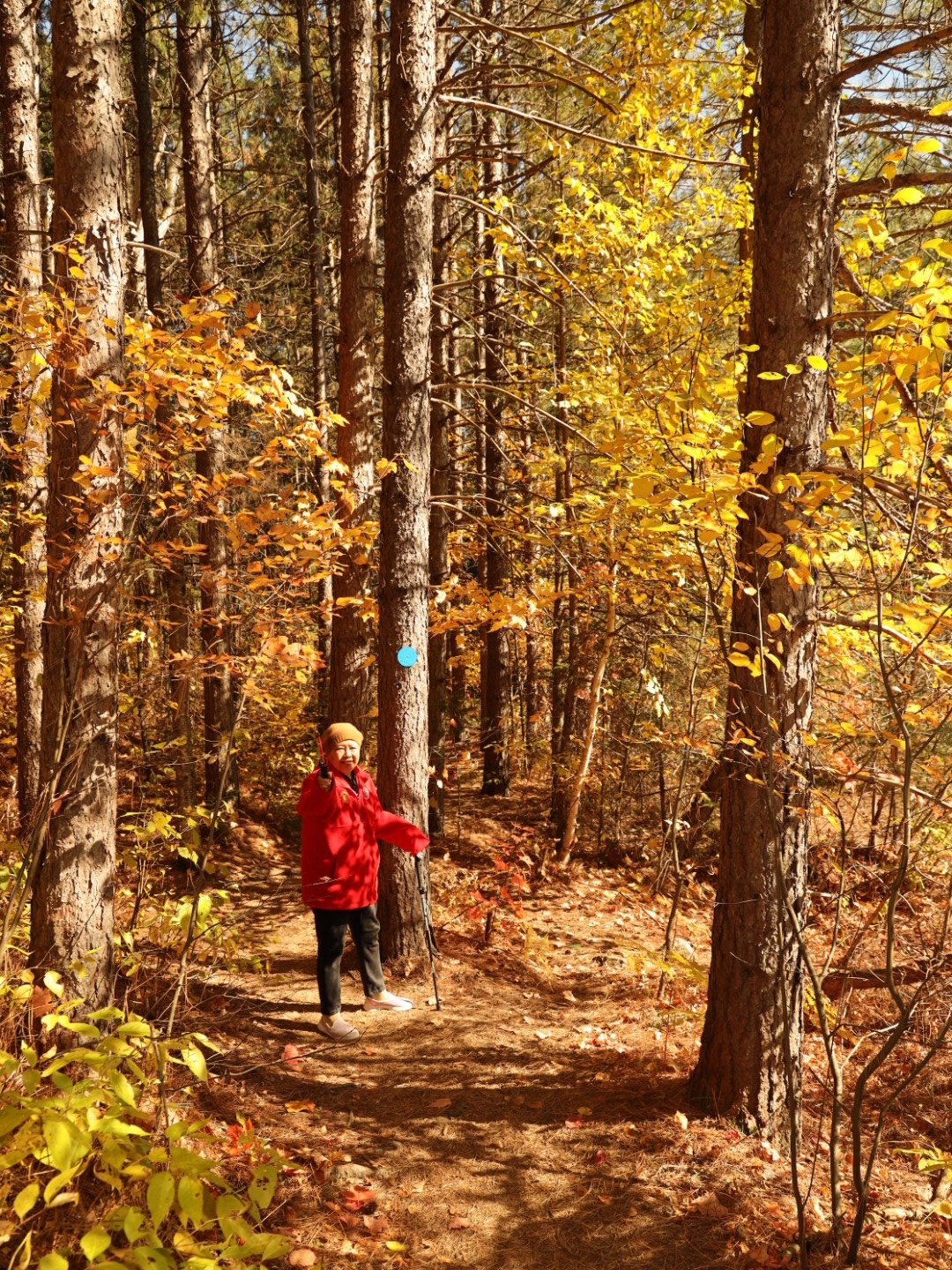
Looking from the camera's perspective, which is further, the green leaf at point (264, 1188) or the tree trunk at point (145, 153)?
the tree trunk at point (145, 153)

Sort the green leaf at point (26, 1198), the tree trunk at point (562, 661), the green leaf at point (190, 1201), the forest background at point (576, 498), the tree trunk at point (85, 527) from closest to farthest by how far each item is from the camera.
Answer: the green leaf at point (26, 1198), the green leaf at point (190, 1201), the forest background at point (576, 498), the tree trunk at point (85, 527), the tree trunk at point (562, 661)

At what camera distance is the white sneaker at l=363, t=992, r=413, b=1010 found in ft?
17.0

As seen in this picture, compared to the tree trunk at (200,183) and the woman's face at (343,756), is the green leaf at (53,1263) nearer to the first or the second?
the woman's face at (343,756)

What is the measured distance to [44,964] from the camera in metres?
3.89

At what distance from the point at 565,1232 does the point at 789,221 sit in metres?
4.40

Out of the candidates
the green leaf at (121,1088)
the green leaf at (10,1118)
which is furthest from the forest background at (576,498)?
the green leaf at (10,1118)

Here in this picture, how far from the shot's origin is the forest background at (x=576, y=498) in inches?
142

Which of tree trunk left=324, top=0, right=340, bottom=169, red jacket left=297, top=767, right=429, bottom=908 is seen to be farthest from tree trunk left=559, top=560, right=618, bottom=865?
tree trunk left=324, top=0, right=340, bottom=169

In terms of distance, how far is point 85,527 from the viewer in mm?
4027

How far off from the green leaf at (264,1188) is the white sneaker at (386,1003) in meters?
2.26

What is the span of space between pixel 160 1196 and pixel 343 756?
2735 mm

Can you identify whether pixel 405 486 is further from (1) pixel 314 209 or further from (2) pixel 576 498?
(1) pixel 314 209

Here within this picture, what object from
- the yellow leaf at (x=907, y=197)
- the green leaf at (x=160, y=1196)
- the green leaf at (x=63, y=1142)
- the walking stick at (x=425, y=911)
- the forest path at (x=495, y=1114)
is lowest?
the forest path at (x=495, y=1114)

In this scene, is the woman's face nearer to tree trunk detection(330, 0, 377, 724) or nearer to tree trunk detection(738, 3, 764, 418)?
tree trunk detection(330, 0, 377, 724)
